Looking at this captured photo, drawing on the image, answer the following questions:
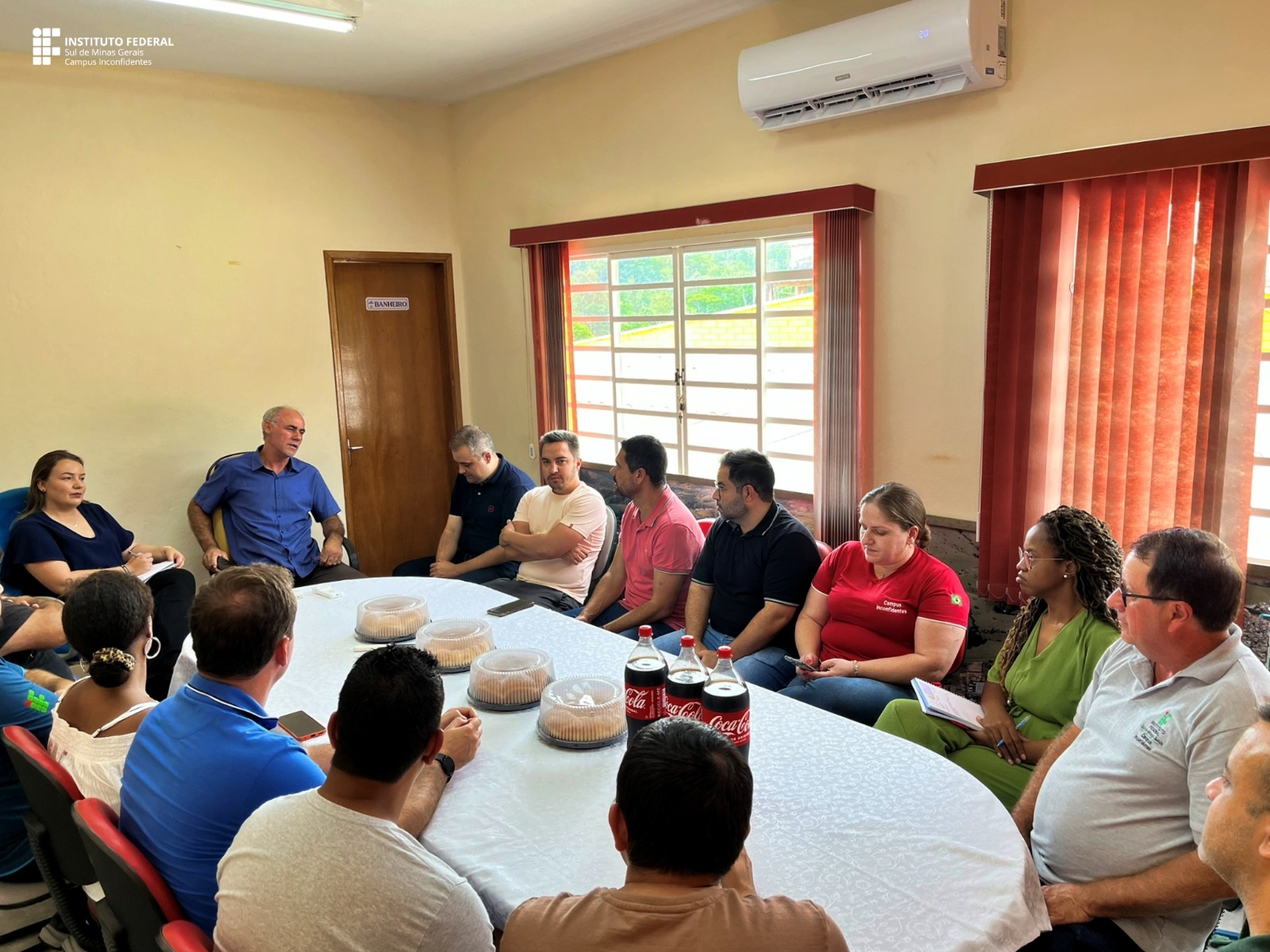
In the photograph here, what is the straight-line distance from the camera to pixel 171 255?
4.57 m

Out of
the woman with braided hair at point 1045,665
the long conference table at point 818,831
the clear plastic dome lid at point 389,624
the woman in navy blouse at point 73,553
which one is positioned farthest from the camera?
the woman in navy blouse at point 73,553

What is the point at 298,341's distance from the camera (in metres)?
5.06

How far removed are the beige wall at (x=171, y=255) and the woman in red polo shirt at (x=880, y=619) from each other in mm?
3537

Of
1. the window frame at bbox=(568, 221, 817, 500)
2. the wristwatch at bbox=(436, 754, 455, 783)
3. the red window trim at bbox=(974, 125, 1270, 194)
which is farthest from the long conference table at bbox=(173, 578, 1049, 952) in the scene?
the window frame at bbox=(568, 221, 817, 500)

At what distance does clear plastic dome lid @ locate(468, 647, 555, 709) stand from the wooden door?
3589 mm

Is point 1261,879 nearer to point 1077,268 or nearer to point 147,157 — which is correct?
point 1077,268

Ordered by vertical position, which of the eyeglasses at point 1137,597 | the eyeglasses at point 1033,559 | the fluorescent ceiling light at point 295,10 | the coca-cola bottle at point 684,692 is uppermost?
the fluorescent ceiling light at point 295,10

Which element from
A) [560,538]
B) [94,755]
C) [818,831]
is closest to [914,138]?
[560,538]

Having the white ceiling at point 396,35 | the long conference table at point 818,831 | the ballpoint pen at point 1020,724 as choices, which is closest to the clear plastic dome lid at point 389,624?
the long conference table at point 818,831

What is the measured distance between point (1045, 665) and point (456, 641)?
60.2 inches

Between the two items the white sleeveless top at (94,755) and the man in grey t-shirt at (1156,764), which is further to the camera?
the white sleeveless top at (94,755)

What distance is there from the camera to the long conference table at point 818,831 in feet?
4.33

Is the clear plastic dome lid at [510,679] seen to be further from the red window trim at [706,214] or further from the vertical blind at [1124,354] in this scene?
the red window trim at [706,214]

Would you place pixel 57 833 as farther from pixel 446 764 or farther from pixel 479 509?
pixel 479 509
